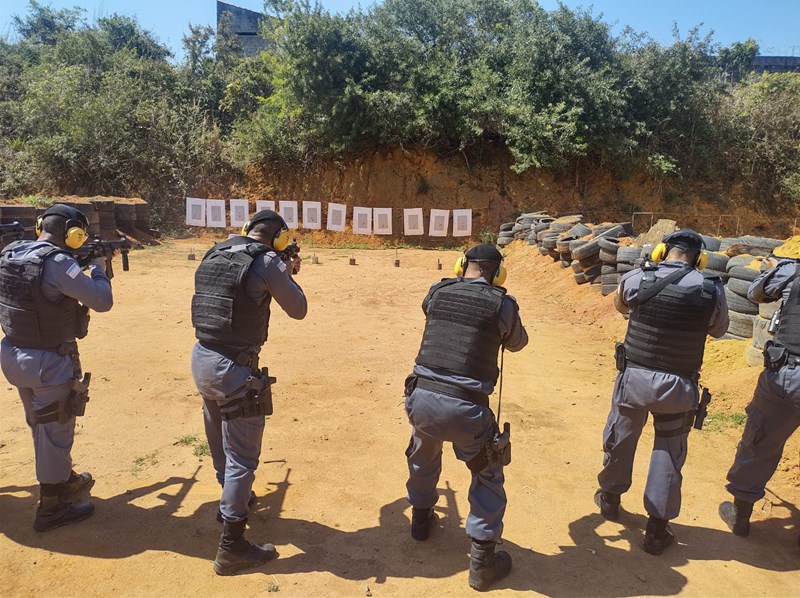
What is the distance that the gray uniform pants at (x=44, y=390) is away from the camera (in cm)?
321

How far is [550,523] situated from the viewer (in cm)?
359

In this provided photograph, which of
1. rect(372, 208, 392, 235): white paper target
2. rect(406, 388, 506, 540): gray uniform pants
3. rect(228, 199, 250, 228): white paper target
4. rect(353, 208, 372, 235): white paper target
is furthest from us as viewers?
rect(228, 199, 250, 228): white paper target

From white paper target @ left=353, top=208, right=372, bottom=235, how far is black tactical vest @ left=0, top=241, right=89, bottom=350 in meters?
17.6

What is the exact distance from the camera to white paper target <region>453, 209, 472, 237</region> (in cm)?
2028

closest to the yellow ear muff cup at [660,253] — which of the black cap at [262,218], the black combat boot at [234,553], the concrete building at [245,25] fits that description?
the black cap at [262,218]

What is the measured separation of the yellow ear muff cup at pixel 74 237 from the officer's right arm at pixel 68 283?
14 cm

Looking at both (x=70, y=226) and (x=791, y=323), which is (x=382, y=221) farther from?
(x=791, y=323)

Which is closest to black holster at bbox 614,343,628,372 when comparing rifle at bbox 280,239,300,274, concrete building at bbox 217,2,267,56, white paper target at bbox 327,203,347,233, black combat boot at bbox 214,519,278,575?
rifle at bbox 280,239,300,274

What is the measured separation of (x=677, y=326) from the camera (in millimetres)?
3256

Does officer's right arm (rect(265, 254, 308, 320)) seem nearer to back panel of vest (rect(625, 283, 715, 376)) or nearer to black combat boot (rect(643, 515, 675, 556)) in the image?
back panel of vest (rect(625, 283, 715, 376))

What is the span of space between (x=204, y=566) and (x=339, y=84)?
19.2 m

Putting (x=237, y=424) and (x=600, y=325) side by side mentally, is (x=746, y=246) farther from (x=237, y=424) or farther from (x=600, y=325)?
(x=237, y=424)

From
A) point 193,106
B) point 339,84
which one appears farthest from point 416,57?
point 193,106

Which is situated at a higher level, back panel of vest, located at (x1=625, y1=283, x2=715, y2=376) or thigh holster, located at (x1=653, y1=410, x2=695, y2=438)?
back panel of vest, located at (x1=625, y1=283, x2=715, y2=376)
